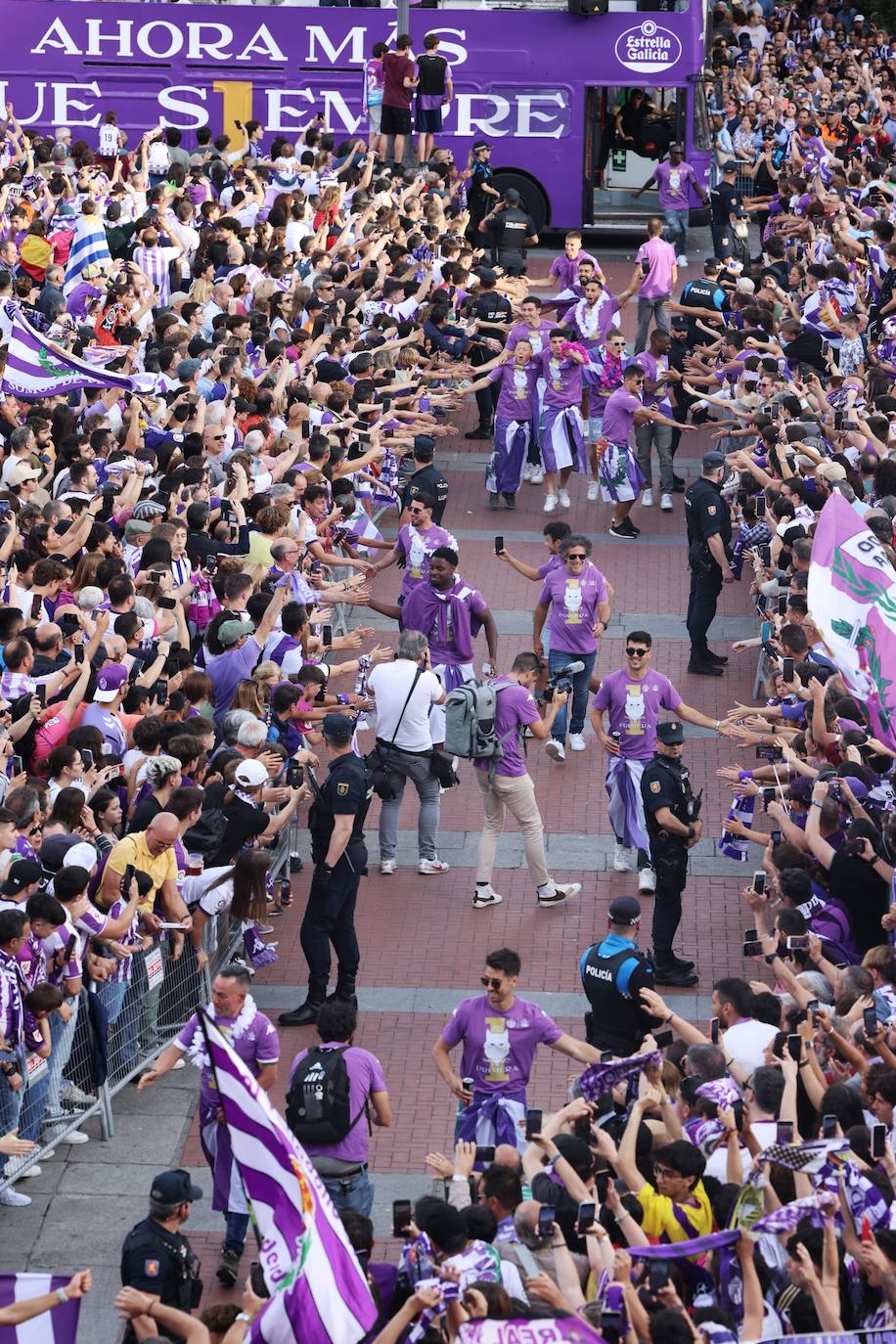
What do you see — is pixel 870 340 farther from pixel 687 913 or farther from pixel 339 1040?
pixel 339 1040

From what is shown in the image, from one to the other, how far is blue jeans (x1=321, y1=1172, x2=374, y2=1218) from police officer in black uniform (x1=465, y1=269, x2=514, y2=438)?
12078 millimetres

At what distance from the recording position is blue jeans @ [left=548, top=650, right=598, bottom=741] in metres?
14.5

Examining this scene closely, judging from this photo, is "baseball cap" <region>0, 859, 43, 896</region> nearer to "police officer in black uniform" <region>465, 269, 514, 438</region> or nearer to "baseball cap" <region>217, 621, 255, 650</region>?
"baseball cap" <region>217, 621, 255, 650</region>

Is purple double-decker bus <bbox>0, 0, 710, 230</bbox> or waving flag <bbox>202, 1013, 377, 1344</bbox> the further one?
purple double-decker bus <bbox>0, 0, 710, 230</bbox>

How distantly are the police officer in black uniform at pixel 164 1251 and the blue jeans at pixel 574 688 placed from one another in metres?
6.95

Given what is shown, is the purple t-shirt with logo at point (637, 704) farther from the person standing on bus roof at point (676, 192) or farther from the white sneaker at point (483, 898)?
the person standing on bus roof at point (676, 192)

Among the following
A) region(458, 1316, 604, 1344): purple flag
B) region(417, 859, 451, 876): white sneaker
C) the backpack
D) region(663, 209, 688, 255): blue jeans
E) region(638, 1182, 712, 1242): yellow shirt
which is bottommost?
region(417, 859, 451, 876): white sneaker

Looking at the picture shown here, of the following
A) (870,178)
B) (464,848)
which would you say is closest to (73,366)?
(464,848)

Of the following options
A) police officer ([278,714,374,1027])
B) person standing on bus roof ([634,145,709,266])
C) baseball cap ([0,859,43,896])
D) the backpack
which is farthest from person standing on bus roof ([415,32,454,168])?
the backpack

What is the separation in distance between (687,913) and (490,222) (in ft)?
43.9

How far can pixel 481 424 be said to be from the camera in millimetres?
21391

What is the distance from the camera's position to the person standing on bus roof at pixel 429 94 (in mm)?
26406

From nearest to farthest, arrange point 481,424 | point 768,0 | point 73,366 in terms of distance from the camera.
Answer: point 73,366 < point 481,424 < point 768,0

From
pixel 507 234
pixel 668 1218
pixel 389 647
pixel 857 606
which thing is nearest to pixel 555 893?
pixel 857 606
